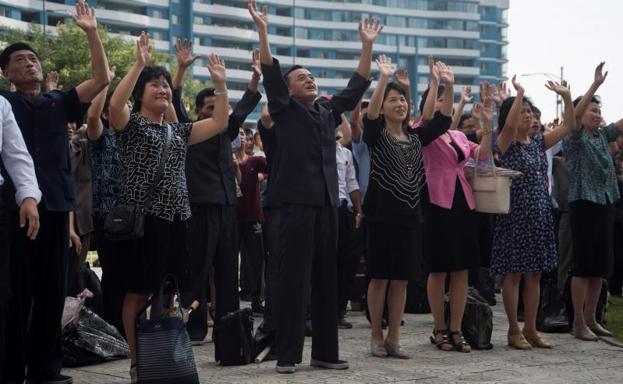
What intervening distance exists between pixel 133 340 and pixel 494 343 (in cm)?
387

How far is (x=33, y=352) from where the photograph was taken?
7836 millimetres

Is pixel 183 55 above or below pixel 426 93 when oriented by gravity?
above

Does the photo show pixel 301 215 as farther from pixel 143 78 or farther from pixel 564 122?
pixel 564 122

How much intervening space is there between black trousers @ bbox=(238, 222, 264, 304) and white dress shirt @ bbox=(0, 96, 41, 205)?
6413 mm

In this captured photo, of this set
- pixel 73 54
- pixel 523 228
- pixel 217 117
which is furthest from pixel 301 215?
pixel 73 54

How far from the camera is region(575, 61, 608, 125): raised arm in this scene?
35.3 ft

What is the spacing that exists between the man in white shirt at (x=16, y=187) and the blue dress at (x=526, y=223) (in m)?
4.86

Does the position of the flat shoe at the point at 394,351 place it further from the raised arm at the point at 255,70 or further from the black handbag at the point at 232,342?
the raised arm at the point at 255,70

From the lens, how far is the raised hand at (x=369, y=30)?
9.10m

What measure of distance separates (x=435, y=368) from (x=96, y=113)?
10.1ft

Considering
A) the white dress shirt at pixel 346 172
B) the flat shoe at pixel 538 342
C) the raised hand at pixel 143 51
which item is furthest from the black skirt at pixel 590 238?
the raised hand at pixel 143 51

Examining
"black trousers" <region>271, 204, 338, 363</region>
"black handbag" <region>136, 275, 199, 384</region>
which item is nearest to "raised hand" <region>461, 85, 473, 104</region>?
"black trousers" <region>271, 204, 338, 363</region>

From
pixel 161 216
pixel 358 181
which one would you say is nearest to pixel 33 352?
pixel 161 216

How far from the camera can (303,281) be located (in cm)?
866
